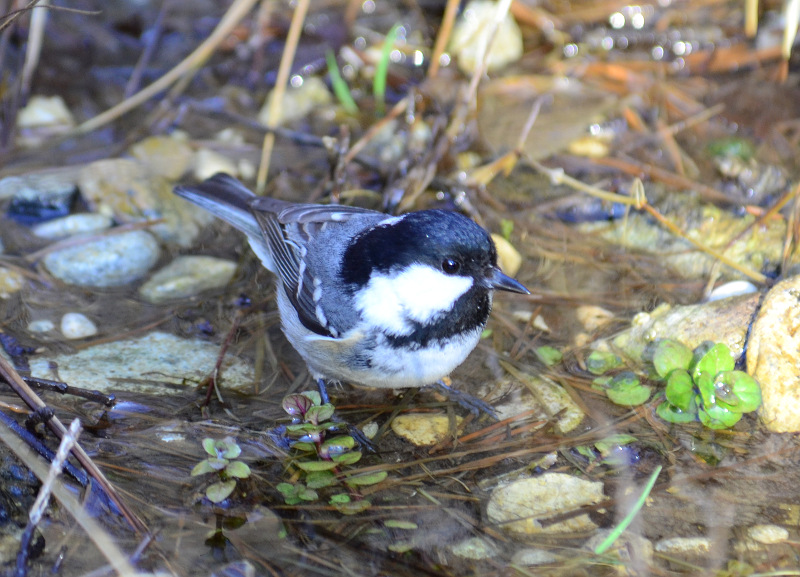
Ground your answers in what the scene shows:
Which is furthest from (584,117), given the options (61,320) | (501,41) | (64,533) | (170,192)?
(64,533)

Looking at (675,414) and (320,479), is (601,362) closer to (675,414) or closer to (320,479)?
(675,414)

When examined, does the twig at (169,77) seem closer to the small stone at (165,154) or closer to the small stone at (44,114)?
the small stone at (44,114)

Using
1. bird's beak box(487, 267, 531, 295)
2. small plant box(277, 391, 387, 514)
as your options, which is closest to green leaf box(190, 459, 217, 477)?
small plant box(277, 391, 387, 514)

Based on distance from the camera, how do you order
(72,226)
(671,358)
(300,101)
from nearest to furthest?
(671,358) < (72,226) < (300,101)

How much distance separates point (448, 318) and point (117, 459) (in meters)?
1.38

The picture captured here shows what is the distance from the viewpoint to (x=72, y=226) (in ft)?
14.2

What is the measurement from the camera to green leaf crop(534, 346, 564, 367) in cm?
355

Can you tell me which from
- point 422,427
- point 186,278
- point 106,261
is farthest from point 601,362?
point 106,261

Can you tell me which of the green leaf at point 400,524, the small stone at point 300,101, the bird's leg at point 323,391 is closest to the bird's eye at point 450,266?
the bird's leg at point 323,391

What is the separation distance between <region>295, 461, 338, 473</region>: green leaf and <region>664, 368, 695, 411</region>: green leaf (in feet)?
4.66

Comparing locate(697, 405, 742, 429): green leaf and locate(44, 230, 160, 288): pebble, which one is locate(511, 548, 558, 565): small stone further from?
locate(44, 230, 160, 288): pebble

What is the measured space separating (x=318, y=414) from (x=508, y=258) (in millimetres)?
1612

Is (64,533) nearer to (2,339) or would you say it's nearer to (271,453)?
(271,453)

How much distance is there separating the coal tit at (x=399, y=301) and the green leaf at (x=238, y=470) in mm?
624
